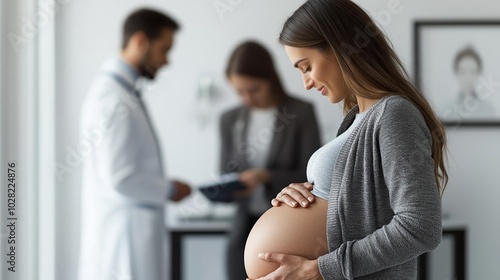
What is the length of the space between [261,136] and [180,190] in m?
0.38

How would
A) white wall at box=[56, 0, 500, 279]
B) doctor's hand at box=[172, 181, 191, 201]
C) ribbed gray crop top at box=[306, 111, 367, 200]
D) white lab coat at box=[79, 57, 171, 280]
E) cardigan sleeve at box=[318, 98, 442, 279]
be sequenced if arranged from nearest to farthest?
cardigan sleeve at box=[318, 98, 442, 279], ribbed gray crop top at box=[306, 111, 367, 200], white lab coat at box=[79, 57, 171, 280], doctor's hand at box=[172, 181, 191, 201], white wall at box=[56, 0, 500, 279]

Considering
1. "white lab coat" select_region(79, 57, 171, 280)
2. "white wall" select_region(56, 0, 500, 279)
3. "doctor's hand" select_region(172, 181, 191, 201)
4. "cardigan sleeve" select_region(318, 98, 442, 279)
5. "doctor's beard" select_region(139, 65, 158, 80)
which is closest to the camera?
"cardigan sleeve" select_region(318, 98, 442, 279)

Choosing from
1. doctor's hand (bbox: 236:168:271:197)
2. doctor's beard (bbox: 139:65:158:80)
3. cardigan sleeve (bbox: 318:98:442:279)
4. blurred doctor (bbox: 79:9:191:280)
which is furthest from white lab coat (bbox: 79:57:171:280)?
cardigan sleeve (bbox: 318:98:442:279)

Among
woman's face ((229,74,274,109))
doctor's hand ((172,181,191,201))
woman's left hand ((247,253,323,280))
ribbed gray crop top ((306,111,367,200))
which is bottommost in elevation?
woman's left hand ((247,253,323,280))

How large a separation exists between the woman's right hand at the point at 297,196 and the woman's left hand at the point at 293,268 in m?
0.09

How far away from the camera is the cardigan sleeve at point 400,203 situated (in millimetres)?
1051

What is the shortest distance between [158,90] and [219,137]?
0.31 meters

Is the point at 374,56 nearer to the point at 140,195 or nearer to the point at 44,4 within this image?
the point at 140,195

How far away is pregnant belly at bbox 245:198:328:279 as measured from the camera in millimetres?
1171

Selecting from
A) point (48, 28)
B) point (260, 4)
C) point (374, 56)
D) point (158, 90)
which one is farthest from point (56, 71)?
point (374, 56)

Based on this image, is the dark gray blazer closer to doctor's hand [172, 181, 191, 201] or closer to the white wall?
the white wall

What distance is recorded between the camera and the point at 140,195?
2627 mm

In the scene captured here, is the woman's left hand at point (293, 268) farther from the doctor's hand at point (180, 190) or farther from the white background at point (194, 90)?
the white background at point (194, 90)

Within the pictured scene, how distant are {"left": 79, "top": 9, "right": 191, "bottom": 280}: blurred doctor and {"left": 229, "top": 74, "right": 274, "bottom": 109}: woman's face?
39 cm
